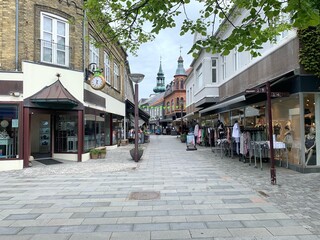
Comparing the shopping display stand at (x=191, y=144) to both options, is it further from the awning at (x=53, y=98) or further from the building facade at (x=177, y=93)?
the building facade at (x=177, y=93)

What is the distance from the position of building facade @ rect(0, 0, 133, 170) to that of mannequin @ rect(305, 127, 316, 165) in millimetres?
6725

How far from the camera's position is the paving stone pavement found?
15.3 ft

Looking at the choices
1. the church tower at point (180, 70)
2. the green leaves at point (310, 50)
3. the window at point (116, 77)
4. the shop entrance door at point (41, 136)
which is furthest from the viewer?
the church tower at point (180, 70)

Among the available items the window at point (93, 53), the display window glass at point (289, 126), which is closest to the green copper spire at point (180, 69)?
the window at point (93, 53)

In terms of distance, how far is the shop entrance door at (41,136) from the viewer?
14.2m

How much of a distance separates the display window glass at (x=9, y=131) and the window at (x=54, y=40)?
241 centimetres

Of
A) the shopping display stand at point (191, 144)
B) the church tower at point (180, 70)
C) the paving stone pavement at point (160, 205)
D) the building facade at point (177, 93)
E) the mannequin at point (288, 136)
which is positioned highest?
the church tower at point (180, 70)

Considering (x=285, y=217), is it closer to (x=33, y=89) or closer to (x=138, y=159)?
(x=138, y=159)

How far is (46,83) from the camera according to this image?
12414 millimetres

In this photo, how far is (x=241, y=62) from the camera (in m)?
15.5

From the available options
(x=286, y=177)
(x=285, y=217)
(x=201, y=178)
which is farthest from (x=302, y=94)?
(x=285, y=217)

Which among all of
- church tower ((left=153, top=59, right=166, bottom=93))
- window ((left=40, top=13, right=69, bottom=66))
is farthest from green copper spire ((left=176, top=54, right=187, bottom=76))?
window ((left=40, top=13, right=69, bottom=66))

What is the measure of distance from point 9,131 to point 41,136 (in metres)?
2.78

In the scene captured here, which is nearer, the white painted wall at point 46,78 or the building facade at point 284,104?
the building facade at point 284,104
